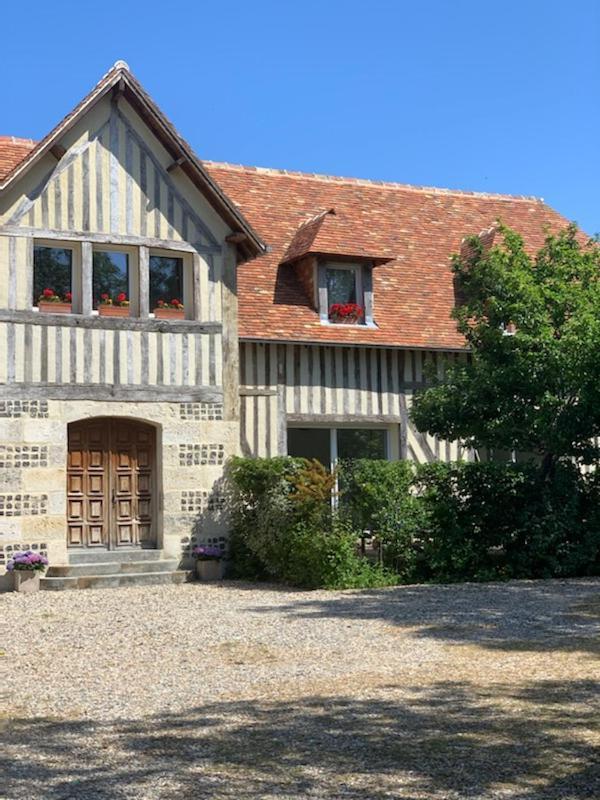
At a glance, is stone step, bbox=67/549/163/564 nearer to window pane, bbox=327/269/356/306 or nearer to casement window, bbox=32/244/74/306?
casement window, bbox=32/244/74/306

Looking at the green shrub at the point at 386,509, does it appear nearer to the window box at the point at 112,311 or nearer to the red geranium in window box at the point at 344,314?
the window box at the point at 112,311

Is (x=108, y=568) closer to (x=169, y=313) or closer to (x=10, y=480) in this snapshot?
(x=10, y=480)

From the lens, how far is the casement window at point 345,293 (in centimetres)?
1691

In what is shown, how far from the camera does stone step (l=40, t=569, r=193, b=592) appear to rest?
13344mm

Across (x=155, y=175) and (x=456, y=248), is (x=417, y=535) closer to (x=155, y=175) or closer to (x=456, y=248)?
(x=155, y=175)

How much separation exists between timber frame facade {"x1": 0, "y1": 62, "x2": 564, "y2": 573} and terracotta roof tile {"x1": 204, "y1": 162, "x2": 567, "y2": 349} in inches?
3.6

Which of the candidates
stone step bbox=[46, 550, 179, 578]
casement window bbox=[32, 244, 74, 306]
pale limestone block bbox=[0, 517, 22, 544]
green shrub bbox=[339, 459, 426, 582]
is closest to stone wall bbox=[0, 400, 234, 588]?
pale limestone block bbox=[0, 517, 22, 544]

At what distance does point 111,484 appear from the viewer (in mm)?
14414

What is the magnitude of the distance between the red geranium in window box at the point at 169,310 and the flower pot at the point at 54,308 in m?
1.28

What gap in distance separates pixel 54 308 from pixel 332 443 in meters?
5.18

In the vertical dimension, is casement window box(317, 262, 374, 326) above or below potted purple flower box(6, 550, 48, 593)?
above

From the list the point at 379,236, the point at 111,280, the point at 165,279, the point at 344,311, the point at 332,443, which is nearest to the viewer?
the point at 111,280

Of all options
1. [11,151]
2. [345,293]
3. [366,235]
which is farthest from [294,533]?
[11,151]

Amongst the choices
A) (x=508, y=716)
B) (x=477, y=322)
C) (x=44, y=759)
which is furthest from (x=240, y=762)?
(x=477, y=322)
